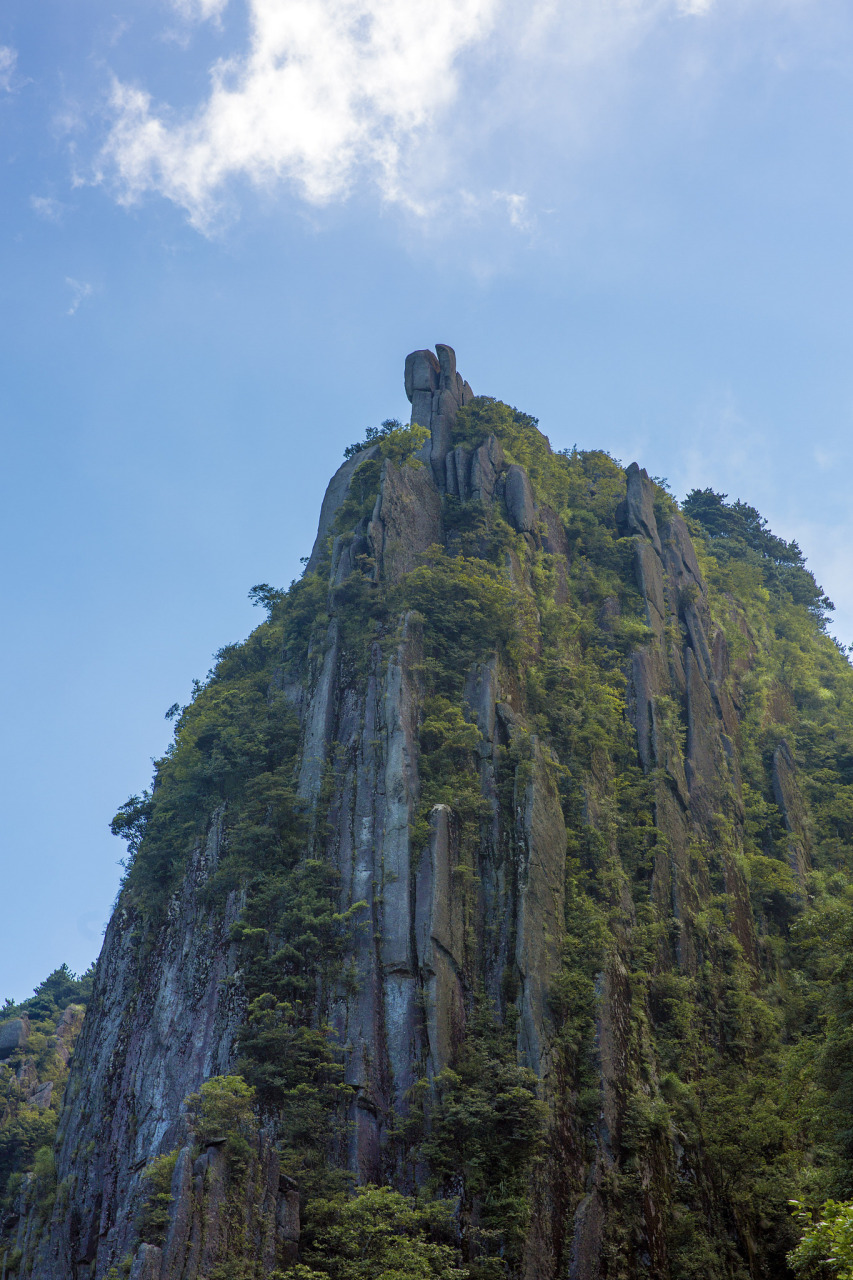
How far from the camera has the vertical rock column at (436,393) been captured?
4344 centimetres

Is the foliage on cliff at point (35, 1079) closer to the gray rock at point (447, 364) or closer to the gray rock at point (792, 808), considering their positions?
Answer: the gray rock at point (792, 808)

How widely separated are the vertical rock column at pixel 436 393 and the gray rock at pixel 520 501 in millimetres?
2779

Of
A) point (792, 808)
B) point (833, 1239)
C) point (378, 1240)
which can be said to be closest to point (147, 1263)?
point (378, 1240)

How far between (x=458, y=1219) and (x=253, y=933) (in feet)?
29.0

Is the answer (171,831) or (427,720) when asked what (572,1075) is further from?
(171,831)

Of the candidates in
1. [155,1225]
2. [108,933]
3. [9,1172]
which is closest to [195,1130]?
[155,1225]

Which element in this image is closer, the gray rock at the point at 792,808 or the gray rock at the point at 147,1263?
the gray rock at the point at 147,1263

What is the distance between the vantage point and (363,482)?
39.4 meters

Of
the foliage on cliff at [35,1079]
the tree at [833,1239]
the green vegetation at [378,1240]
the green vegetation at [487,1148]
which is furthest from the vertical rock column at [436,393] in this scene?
the tree at [833,1239]

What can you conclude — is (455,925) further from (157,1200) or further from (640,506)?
(640,506)

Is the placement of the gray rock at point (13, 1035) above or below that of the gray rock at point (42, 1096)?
above

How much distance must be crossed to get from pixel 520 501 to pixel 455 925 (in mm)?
17837

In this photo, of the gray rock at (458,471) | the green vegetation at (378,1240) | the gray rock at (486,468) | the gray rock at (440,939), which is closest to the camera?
the green vegetation at (378,1240)

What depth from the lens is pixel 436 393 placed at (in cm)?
4534
